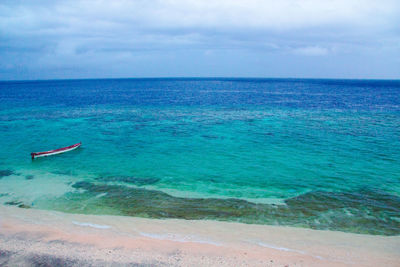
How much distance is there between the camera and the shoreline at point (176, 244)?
1421 centimetres

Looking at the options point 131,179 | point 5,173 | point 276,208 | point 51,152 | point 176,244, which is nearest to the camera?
point 176,244

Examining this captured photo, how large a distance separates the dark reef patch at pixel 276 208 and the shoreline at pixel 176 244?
1.11 metres

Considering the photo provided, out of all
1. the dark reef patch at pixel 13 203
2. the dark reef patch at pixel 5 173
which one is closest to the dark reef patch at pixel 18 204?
the dark reef patch at pixel 13 203

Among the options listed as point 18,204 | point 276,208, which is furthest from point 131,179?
point 276,208

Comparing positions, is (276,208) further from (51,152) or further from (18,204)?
(51,152)

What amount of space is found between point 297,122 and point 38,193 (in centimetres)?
4444

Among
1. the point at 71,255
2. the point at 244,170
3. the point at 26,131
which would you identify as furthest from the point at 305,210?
the point at 26,131

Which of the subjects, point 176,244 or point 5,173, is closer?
point 176,244

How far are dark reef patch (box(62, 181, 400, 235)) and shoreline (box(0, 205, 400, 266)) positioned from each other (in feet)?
3.63

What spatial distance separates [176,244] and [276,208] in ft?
29.8

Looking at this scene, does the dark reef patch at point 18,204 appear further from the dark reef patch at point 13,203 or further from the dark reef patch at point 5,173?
the dark reef patch at point 5,173

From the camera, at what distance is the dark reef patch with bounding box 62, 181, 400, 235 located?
749 inches

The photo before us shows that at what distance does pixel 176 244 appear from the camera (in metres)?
15.7

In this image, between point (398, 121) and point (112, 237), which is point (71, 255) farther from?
point (398, 121)
